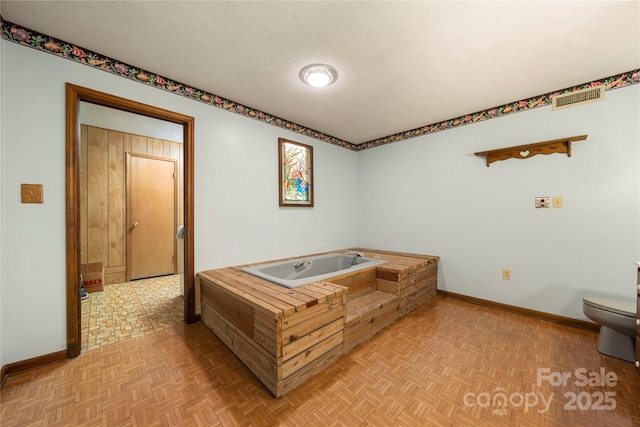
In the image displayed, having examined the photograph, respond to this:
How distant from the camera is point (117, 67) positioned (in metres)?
1.88

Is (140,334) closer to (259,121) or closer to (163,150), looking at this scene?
(259,121)

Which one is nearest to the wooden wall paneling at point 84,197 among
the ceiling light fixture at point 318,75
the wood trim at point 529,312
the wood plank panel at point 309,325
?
the ceiling light fixture at point 318,75

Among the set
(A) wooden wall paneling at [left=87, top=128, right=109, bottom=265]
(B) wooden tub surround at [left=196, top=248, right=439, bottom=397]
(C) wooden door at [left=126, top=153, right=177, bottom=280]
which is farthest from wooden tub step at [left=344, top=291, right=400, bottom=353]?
(A) wooden wall paneling at [left=87, top=128, right=109, bottom=265]

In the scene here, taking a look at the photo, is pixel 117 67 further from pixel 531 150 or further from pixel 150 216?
pixel 531 150

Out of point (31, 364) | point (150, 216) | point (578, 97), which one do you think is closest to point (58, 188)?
point (31, 364)

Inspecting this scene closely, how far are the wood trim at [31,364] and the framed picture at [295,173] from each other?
2234 mm

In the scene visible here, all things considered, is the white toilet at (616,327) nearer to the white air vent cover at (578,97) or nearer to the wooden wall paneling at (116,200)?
the white air vent cover at (578,97)

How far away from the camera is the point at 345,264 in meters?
3.18

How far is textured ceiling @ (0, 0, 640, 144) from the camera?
139 centimetres

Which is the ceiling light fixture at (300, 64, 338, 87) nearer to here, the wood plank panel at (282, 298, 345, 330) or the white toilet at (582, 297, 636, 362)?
the wood plank panel at (282, 298, 345, 330)

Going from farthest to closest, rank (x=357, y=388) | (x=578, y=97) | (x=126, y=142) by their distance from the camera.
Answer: (x=126, y=142) < (x=578, y=97) < (x=357, y=388)

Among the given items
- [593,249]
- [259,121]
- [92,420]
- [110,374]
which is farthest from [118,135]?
[593,249]

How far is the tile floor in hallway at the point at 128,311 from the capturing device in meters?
2.04

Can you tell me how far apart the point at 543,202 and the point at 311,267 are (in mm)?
2588
